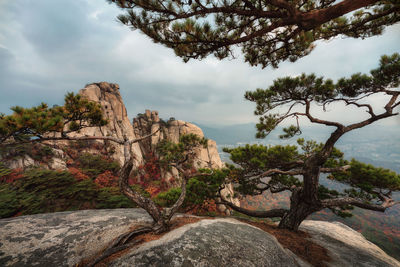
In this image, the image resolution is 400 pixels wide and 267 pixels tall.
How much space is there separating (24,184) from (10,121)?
21.8 ft

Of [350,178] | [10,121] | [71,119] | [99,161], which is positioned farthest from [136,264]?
[99,161]

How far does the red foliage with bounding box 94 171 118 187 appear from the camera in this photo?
11677 mm

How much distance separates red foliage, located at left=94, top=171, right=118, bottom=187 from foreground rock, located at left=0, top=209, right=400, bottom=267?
28.1 feet

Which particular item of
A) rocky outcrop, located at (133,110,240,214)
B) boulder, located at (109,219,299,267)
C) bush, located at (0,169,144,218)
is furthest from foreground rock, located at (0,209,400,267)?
rocky outcrop, located at (133,110,240,214)

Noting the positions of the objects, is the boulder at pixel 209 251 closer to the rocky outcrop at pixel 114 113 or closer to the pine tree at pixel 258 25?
the pine tree at pixel 258 25

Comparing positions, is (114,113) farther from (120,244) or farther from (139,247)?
(139,247)

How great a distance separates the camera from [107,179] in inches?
483

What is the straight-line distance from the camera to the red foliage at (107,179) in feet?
38.3

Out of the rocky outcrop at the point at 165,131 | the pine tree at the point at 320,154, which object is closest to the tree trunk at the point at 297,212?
the pine tree at the point at 320,154

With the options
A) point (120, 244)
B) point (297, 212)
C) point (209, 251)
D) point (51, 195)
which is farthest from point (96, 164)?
point (297, 212)

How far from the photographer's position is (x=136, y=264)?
229 centimetres

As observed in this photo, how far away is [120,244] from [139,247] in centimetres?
54

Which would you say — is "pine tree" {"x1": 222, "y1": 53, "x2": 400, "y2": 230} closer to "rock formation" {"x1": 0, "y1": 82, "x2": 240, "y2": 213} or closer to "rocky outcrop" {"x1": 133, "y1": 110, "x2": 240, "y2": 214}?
"rock formation" {"x1": 0, "y1": 82, "x2": 240, "y2": 213}

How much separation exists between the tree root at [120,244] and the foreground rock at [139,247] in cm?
22
